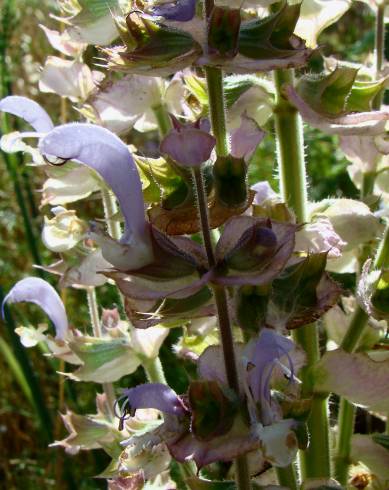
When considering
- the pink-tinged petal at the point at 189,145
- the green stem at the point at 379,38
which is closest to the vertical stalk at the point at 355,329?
the green stem at the point at 379,38

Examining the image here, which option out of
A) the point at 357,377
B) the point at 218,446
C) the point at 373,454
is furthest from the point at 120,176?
the point at 373,454

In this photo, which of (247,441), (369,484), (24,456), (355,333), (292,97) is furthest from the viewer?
(24,456)

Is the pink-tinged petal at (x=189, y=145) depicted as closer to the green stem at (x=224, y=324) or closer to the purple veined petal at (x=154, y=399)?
the green stem at (x=224, y=324)

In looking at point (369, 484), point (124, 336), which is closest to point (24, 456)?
point (124, 336)

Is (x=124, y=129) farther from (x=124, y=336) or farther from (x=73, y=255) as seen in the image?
(x=124, y=336)

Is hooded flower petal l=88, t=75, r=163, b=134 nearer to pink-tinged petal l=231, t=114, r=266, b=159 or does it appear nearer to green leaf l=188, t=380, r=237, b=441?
pink-tinged petal l=231, t=114, r=266, b=159

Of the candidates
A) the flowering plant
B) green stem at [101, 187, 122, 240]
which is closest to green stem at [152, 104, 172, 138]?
the flowering plant

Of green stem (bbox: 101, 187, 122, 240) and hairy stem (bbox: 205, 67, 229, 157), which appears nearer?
hairy stem (bbox: 205, 67, 229, 157)

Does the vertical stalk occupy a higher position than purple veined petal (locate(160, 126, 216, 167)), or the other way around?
purple veined petal (locate(160, 126, 216, 167))
